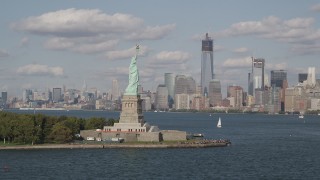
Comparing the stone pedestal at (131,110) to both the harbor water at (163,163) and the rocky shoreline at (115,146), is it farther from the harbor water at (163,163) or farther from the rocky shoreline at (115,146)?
the harbor water at (163,163)

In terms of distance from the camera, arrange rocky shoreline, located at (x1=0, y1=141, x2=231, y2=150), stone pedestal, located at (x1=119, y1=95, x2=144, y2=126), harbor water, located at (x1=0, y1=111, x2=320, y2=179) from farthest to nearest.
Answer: stone pedestal, located at (x1=119, y1=95, x2=144, y2=126), rocky shoreline, located at (x1=0, y1=141, x2=231, y2=150), harbor water, located at (x1=0, y1=111, x2=320, y2=179)

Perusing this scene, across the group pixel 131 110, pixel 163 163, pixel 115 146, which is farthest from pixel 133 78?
pixel 163 163

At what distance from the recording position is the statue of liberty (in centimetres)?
11841

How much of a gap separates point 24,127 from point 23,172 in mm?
28808

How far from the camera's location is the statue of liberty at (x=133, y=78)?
118412 mm

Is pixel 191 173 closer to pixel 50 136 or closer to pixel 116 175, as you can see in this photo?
pixel 116 175

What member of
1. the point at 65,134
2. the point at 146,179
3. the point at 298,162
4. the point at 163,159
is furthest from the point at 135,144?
the point at 146,179

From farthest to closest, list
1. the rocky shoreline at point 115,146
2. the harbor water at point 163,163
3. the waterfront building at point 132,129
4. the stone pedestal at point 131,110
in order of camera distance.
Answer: the stone pedestal at point 131,110
the waterfront building at point 132,129
the rocky shoreline at point 115,146
the harbor water at point 163,163

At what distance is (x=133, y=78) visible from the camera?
119688 millimetres

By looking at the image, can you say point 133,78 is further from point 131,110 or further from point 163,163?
point 163,163

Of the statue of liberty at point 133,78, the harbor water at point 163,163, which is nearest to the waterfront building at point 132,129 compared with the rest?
the statue of liberty at point 133,78

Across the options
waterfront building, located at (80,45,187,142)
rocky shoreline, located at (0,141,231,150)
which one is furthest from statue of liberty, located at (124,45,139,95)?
rocky shoreline, located at (0,141,231,150)

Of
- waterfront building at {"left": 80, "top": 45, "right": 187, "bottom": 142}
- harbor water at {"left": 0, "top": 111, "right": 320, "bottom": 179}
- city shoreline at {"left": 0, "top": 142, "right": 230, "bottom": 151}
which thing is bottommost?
harbor water at {"left": 0, "top": 111, "right": 320, "bottom": 179}

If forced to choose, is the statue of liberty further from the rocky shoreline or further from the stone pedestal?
the rocky shoreline
